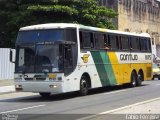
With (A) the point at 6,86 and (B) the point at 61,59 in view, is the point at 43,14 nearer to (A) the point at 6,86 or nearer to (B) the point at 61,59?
(A) the point at 6,86

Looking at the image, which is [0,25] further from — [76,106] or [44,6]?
[76,106]

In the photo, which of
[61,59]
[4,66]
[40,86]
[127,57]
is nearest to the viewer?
[61,59]

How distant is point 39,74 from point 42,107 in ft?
10.2

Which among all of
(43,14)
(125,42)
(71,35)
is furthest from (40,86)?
(43,14)

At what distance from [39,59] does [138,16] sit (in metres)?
49.1

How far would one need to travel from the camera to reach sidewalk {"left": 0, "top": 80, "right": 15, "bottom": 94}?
82.4 ft

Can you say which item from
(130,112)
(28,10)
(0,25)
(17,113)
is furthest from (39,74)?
(0,25)

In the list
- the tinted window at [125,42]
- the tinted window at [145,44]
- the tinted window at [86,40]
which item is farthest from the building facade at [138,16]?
the tinted window at [86,40]

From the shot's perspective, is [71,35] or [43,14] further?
[43,14]

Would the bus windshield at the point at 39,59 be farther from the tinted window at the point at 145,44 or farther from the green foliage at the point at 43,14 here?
the green foliage at the point at 43,14

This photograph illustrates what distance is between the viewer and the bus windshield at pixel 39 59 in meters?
19.6

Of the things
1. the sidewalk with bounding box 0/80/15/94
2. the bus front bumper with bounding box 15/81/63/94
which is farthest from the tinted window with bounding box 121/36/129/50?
the bus front bumper with bounding box 15/81/63/94

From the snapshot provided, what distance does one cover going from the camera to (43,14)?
118ft

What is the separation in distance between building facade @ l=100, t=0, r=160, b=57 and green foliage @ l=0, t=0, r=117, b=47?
63.0ft
